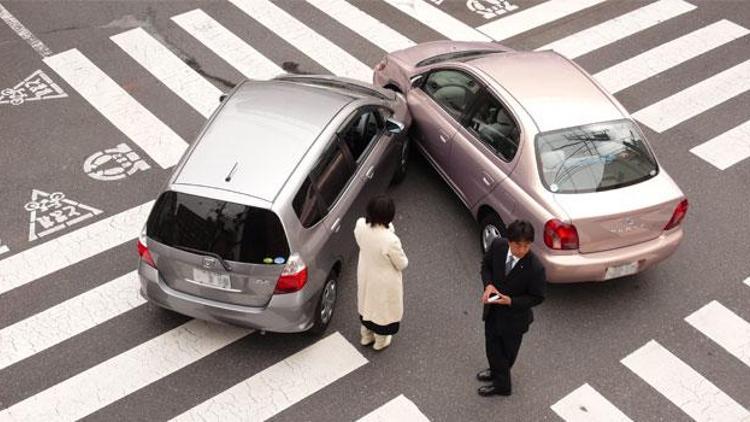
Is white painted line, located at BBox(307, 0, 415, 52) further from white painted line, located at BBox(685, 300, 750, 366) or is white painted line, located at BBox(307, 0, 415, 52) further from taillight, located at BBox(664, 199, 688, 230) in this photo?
white painted line, located at BBox(685, 300, 750, 366)

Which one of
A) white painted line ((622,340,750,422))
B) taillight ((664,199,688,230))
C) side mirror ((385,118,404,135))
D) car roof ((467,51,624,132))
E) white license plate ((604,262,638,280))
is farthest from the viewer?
side mirror ((385,118,404,135))

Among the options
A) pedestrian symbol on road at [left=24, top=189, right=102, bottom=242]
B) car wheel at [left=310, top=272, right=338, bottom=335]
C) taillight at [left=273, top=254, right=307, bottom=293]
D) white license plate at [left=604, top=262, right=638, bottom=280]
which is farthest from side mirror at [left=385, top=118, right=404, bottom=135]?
pedestrian symbol on road at [left=24, top=189, right=102, bottom=242]

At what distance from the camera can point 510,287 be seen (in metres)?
6.23

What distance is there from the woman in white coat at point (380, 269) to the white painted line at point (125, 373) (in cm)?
138

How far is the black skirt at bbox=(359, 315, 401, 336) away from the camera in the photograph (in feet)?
23.5

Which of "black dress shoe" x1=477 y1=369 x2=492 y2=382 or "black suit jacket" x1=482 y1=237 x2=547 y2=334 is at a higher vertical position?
"black suit jacket" x1=482 y1=237 x2=547 y2=334

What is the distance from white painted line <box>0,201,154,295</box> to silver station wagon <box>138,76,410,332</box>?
1.52m

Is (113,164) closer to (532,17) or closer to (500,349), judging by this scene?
(500,349)

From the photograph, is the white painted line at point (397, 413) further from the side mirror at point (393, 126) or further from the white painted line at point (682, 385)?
the side mirror at point (393, 126)

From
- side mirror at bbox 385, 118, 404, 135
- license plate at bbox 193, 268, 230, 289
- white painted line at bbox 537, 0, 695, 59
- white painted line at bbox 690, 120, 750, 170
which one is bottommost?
white painted line at bbox 690, 120, 750, 170

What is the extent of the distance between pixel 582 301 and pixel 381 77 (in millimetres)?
4052

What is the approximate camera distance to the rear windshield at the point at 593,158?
771 centimetres

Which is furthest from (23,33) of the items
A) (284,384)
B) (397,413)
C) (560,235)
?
(560,235)

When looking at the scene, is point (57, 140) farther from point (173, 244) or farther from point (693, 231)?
point (693, 231)
